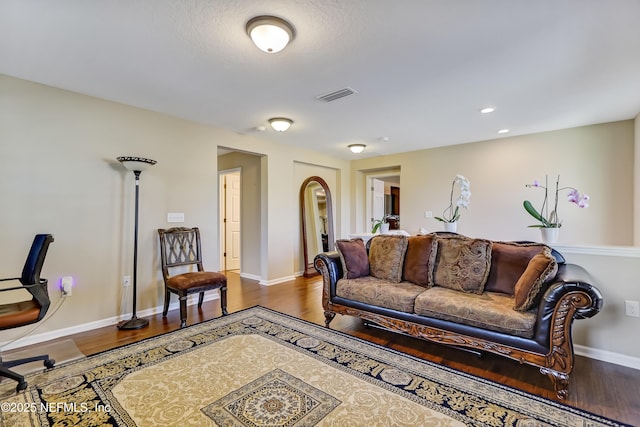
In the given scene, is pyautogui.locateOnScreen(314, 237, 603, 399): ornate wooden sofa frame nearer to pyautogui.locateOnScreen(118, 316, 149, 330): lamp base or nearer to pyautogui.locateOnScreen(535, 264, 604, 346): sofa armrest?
pyautogui.locateOnScreen(535, 264, 604, 346): sofa armrest

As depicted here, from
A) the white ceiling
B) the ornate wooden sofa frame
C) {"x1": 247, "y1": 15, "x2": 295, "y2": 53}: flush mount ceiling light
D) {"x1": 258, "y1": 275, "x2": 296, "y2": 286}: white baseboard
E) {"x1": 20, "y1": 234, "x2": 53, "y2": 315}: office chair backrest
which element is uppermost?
the white ceiling

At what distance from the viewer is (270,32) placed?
6.17ft

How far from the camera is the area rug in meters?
1.65

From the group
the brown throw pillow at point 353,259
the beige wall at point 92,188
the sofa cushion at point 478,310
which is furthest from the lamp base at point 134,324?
the sofa cushion at point 478,310

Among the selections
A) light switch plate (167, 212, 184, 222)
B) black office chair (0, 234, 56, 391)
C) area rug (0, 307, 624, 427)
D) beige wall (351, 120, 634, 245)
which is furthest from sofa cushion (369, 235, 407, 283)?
black office chair (0, 234, 56, 391)

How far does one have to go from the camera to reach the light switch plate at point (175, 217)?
143 inches

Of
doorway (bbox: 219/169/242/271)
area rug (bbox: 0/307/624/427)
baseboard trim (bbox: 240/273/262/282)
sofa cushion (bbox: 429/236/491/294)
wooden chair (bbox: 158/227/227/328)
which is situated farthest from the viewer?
doorway (bbox: 219/169/242/271)

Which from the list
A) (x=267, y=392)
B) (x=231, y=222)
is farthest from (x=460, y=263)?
(x=231, y=222)

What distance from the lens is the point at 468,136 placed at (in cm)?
460

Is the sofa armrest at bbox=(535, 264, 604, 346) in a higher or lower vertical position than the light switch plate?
lower

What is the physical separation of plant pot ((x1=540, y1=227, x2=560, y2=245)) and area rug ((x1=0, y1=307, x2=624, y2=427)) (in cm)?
140

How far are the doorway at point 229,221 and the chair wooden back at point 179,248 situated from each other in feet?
7.84

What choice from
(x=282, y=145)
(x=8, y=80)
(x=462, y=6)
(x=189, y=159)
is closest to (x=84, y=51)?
(x=8, y=80)

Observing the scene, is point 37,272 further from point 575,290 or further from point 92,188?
point 575,290
